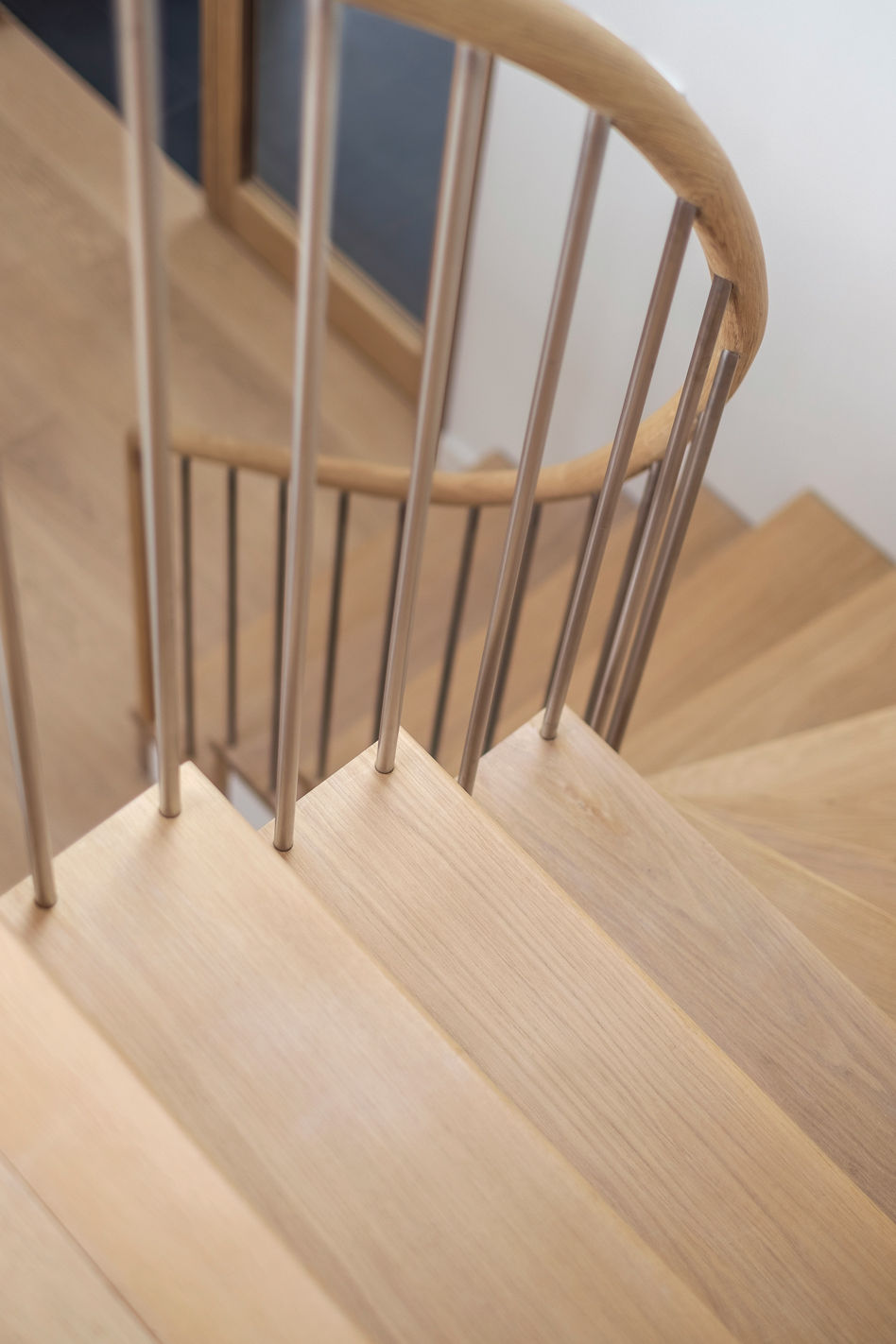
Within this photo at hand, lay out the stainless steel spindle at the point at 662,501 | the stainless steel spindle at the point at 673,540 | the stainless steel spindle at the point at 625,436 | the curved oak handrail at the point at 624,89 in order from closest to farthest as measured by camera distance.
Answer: the curved oak handrail at the point at 624,89, the stainless steel spindle at the point at 625,436, the stainless steel spindle at the point at 662,501, the stainless steel spindle at the point at 673,540

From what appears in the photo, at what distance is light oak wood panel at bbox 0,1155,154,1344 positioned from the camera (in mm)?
687

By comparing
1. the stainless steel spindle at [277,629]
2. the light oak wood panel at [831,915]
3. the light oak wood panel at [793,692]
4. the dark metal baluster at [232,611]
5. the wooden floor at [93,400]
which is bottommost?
the light oak wood panel at [831,915]

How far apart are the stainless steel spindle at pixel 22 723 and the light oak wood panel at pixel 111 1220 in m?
0.12

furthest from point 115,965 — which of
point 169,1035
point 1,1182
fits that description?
point 1,1182

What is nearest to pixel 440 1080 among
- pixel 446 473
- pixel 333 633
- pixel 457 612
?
pixel 446 473

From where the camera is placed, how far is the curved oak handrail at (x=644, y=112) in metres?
0.69

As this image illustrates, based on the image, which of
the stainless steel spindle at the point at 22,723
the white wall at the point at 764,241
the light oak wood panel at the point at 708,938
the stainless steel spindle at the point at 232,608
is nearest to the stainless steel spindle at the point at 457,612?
the stainless steel spindle at the point at 232,608

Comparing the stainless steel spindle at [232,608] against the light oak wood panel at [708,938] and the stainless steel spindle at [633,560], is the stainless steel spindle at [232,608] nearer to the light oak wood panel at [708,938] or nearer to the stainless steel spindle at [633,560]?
the stainless steel spindle at [633,560]

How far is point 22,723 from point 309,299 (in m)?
0.33

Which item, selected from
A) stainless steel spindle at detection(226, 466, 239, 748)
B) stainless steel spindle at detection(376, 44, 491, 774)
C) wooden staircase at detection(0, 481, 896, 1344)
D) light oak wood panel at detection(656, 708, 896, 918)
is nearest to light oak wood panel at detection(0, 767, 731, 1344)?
wooden staircase at detection(0, 481, 896, 1344)

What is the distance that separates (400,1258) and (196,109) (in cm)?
391

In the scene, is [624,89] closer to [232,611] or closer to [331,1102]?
[331,1102]

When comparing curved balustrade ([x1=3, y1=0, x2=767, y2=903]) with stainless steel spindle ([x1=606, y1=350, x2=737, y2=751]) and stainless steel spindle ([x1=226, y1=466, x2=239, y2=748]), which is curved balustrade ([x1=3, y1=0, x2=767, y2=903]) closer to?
stainless steel spindle ([x1=606, y1=350, x2=737, y2=751])

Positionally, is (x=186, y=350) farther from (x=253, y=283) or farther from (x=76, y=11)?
(x=76, y=11)
